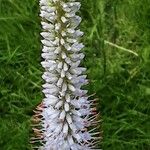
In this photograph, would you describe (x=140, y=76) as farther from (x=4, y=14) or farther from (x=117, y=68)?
(x=4, y=14)

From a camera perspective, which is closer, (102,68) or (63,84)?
(63,84)

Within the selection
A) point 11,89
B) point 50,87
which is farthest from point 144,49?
point 50,87

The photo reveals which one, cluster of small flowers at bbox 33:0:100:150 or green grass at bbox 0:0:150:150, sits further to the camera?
green grass at bbox 0:0:150:150

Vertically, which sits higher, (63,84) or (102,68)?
(63,84)

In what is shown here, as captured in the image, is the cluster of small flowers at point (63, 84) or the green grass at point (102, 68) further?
the green grass at point (102, 68)
